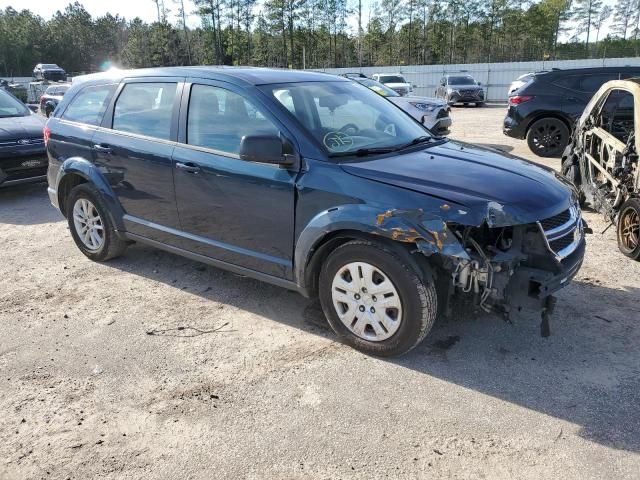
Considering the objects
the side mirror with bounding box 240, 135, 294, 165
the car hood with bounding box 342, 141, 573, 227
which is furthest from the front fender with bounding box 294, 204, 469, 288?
the side mirror with bounding box 240, 135, 294, 165

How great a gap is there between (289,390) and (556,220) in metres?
1.97

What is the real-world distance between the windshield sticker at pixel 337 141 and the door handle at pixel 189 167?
1.03 metres

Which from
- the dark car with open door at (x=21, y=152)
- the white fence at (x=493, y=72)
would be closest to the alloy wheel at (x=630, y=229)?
the dark car with open door at (x=21, y=152)

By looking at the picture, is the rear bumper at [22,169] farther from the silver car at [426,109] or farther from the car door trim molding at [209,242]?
the silver car at [426,109]

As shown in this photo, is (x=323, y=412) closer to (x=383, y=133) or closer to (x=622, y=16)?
(x=383, y=133)

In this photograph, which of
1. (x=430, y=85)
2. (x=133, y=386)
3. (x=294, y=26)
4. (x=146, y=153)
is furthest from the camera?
(x=294, y=26)

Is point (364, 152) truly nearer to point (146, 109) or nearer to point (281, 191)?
point (281, 191)

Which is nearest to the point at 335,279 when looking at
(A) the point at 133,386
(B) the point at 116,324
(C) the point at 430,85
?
(A) the point at 133,386

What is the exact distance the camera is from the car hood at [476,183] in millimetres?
3102

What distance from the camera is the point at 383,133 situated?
4.18m

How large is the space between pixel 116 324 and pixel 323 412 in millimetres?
1975

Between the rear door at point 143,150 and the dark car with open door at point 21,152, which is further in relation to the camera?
the dark car with open door at point 21,152

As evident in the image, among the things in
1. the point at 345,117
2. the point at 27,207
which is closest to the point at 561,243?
the point at 345,117

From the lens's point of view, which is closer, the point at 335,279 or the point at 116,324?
the point at 335,279
